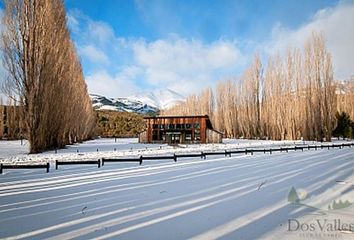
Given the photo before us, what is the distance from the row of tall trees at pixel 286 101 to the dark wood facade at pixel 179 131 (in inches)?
561

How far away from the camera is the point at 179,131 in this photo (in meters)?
39.9

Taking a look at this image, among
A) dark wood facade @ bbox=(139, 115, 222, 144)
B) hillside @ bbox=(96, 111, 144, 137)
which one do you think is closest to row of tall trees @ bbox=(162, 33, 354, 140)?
dark wood facade @ bbox=(139, 115, 222, 144)

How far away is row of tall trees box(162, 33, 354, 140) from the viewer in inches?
1535

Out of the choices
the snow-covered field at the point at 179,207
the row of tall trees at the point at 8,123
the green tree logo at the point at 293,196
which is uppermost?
the row of tall trees at the point at 8,123

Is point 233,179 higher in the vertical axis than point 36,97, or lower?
lower

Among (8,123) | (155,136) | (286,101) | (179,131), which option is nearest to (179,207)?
(179,131)

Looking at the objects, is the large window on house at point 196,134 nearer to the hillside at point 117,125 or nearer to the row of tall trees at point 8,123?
the row of tall trees at point 8,123

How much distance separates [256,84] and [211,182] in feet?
154

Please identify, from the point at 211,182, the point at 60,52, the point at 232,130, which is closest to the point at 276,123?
the point at 232,130

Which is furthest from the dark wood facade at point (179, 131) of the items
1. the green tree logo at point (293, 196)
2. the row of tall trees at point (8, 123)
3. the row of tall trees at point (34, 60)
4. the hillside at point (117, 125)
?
the hillside at point (117, 125)

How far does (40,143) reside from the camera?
790 inches

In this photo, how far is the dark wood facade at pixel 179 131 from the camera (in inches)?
1532

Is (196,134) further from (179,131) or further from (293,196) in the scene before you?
(293,196)

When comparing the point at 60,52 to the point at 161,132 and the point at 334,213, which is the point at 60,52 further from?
the point at 334,213
